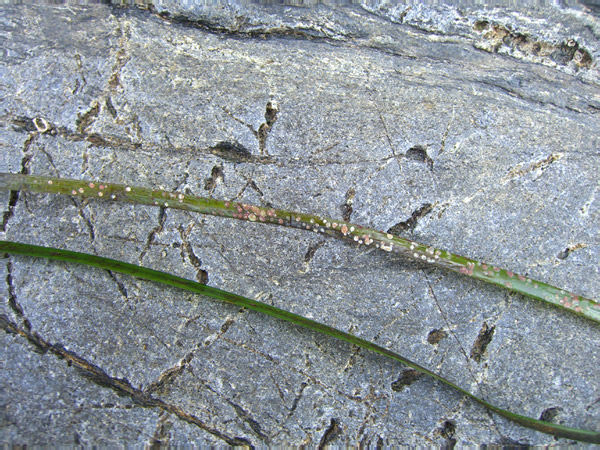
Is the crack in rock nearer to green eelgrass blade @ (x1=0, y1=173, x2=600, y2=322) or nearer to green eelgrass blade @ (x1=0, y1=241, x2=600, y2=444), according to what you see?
green eelgrass blade @ (x1=0, y1=241, x2=600, y2=444)

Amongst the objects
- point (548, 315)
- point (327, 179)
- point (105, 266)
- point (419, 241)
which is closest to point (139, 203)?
point (105, 266)

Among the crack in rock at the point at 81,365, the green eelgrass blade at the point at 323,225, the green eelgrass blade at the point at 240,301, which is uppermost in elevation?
the green eelgrass blade at the point at 323,225

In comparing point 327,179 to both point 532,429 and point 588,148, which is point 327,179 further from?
point 532,429

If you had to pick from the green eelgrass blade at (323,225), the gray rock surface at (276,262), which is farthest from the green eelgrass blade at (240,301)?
the green eelgrass blade at (323,225)

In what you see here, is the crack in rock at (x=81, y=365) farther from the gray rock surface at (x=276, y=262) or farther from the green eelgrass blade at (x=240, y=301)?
the green eelgrass blade at (x=240, y=301)

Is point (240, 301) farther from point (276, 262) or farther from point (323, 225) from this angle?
point (323, 225)

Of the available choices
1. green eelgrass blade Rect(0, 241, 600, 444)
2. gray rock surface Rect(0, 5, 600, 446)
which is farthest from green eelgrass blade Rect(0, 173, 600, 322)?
green eelgrass blade Rect(0, 241, 600, 444)
